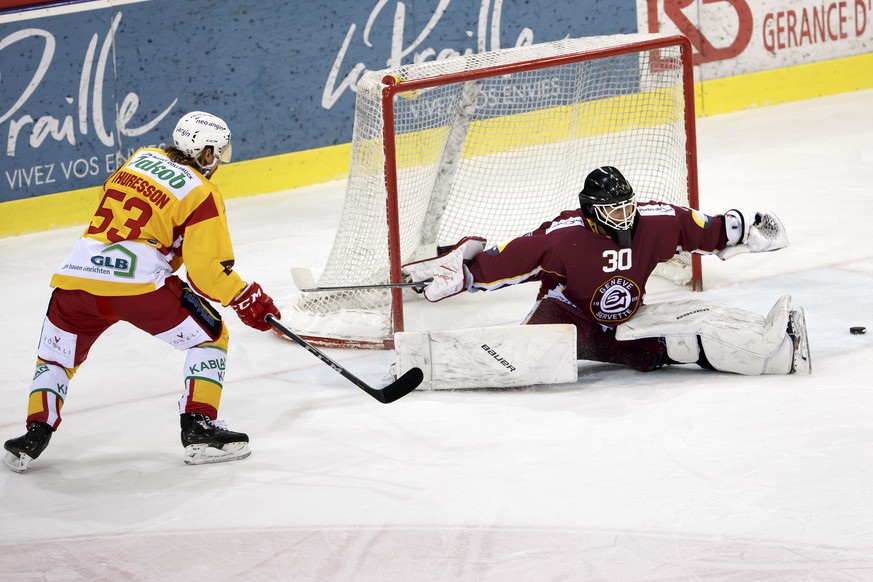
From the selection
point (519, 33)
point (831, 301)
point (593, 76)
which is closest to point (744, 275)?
point (831, 301)

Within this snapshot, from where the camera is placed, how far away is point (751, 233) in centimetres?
426

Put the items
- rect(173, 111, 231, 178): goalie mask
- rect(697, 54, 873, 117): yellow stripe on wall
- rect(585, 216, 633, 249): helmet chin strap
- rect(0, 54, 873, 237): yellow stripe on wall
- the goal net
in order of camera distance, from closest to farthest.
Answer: rect(173, 111, 231, 178): goalie mask, rect(585, 216, 633, 249): helmet chin strap, the goal net, rect(0, 54, 873, 237): yellow stripe on wall, rect(697, 54, 873, 117): yellow stripe on wall

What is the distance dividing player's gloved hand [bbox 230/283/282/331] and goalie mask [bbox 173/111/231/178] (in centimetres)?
39

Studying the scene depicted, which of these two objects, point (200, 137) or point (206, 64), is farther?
point (206, 64)

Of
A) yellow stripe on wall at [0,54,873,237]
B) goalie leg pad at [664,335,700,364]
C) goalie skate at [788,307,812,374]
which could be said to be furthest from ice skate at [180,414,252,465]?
yellow stripe on wall at [0,54,873,237]

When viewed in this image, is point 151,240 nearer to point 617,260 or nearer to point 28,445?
point 28,445

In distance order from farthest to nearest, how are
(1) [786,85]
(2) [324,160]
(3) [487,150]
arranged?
1. (1) [786,85]
2. (2) [324,160]
3. (3) [487,150]

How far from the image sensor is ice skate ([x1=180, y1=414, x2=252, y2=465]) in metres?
3.59

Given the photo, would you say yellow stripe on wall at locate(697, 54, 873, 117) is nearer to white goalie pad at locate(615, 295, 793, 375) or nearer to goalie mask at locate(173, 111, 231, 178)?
white goalie pad at locate(615, 295, 793, 375)

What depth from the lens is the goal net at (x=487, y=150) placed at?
476cm

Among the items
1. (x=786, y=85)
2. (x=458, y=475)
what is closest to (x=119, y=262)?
(x=458, y=475)

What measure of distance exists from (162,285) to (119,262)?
140 mm

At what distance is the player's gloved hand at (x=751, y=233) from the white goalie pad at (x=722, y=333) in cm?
27

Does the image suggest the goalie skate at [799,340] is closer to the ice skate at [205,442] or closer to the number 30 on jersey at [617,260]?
the number 30 on jersey at [617,260]
